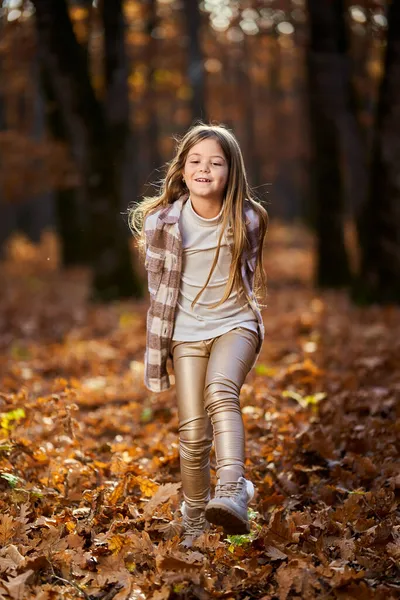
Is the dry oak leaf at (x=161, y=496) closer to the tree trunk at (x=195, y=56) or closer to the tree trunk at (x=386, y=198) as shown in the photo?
the tree trunk at (x=386, y=198)

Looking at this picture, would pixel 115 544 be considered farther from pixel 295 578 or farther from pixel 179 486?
pixel 295 578

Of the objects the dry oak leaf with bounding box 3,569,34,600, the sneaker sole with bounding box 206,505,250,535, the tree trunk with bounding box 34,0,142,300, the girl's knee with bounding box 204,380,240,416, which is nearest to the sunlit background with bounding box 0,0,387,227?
the tree trunk with bounding box 34,0,142,300

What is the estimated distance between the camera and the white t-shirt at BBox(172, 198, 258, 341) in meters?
4.19

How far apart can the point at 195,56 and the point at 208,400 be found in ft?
44.8

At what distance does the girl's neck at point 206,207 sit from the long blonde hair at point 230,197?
0.21 ft

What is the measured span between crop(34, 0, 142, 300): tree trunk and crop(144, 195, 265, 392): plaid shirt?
874 centimetres

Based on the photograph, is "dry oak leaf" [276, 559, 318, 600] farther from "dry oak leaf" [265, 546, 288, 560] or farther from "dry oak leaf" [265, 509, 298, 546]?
"dry oak leaf" [265, 509, 298, 546]

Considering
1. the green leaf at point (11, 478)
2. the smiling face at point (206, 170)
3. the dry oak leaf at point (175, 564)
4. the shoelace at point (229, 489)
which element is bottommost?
the dry oak leaf at point (175, 564)

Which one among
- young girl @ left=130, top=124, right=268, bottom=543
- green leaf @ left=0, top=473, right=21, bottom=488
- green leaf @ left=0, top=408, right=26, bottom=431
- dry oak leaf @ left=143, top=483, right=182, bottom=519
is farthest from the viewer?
green leaf @ left=0, top=408, right=26, bottom=431

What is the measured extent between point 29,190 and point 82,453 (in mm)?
12341

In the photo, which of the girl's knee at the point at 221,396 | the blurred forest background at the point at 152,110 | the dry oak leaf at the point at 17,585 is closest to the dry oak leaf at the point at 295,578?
the girl's knee at the point at 221,396

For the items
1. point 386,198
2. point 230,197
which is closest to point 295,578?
point 230,197

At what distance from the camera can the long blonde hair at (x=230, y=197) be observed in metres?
4.16

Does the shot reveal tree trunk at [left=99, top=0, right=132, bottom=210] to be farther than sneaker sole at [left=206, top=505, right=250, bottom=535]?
Yes
